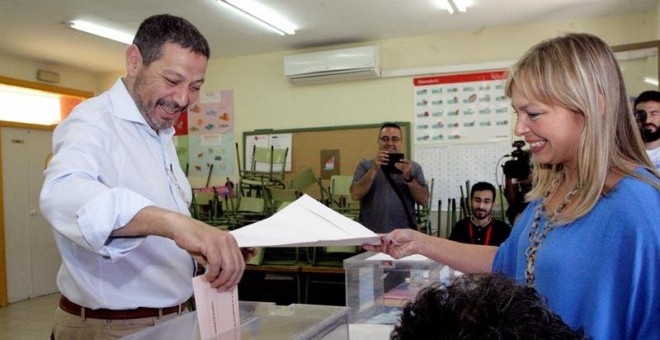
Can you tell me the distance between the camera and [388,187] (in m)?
4.46

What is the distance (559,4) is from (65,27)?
5.01 m

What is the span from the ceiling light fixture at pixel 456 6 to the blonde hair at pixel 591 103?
409cm

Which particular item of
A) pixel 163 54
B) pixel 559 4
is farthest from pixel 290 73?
pixel 163 54

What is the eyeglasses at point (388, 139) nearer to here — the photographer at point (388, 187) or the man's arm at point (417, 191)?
the photographer at point (388, 187)

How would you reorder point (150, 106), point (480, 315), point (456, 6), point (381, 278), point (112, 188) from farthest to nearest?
point (456, 6), point (381, 278), point (150, 106), point (112, 188), point (480, 315)

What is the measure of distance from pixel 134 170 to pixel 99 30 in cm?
489

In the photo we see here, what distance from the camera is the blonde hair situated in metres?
0.96

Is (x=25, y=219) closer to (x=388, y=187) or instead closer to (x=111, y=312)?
(x=388, y=187)

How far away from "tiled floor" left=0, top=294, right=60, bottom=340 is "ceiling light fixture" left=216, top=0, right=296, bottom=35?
349cm

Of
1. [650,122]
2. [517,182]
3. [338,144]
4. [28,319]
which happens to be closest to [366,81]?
[338,144]

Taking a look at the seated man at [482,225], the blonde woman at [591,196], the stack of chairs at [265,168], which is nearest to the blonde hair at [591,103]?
the blonde woman at [591,196]

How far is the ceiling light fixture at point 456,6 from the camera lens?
4863mm

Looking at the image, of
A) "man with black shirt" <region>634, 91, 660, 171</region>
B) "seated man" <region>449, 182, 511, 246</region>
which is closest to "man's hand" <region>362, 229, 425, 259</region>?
"man with black shirt" <region>634, 91, 660, 171</region>

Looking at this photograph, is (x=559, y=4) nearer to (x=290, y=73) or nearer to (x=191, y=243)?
(x=290, y=73)
